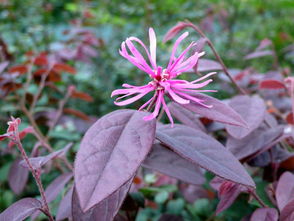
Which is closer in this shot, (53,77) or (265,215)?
(265,215)

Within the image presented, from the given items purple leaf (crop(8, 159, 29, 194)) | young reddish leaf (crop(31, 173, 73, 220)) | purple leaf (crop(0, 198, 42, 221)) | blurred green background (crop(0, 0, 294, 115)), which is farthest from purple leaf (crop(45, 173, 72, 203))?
blurred green background (crop(0, 0, 294, 115))

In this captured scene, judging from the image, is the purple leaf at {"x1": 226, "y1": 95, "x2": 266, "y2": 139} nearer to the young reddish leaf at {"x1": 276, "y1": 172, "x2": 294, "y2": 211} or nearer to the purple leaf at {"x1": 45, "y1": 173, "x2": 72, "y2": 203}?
the young reddish leaf at {"x1": 276, "y1": 172, "x2": 294, "y2": 211}

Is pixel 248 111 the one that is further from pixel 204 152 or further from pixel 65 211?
pixel 65 211

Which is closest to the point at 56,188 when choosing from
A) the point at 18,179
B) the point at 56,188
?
the point at 56,188

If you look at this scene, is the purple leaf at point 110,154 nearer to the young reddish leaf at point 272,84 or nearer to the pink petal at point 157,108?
the pink petal at point 157,108

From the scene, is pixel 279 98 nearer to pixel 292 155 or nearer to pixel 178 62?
pixel 292 155

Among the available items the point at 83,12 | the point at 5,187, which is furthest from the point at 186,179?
the point at 83,12
